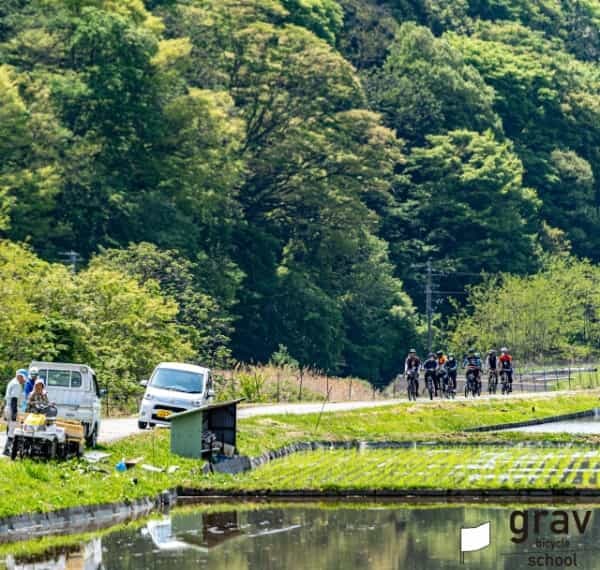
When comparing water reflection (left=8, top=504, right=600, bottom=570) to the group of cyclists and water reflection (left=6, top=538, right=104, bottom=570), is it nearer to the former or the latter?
water reflection (left=6, top=538, right=104, bottom=570)

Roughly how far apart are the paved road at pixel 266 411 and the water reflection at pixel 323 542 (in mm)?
8183

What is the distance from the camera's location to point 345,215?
320 feet

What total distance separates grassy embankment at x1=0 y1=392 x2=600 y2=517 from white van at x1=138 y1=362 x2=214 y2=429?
1522 millimetres

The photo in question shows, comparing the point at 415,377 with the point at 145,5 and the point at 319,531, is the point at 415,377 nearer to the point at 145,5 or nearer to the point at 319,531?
the point at 319,531

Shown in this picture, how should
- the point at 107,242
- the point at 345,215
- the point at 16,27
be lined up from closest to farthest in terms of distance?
1. the point at 107,242
2. the point at 16,27
3. the point at 345,215

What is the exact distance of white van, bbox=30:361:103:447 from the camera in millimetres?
39469

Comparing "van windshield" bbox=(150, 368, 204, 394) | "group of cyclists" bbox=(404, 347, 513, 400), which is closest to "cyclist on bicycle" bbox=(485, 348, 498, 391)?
"group of cyclists" bbox=(404, 347, 513, 400)

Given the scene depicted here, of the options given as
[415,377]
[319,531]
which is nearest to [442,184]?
[415,377]

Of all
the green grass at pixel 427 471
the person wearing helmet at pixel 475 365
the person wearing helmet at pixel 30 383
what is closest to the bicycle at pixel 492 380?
the person wearing helmet at pixel 475 365

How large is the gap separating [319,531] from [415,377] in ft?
111

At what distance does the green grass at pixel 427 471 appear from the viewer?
37.6m

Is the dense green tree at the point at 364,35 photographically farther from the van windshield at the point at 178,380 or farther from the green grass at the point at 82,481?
the green grass at the point at 82,481

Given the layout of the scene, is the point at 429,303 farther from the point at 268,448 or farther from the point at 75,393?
the point at 75,393

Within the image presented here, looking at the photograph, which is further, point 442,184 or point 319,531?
point 442,184
